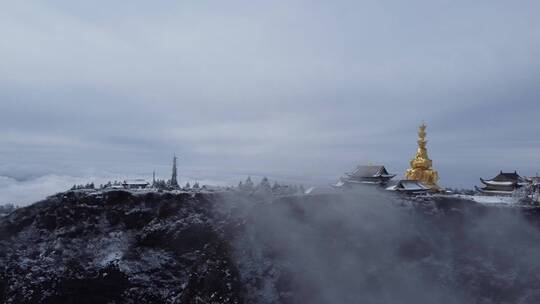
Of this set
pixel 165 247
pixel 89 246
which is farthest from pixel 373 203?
pixel 89 246

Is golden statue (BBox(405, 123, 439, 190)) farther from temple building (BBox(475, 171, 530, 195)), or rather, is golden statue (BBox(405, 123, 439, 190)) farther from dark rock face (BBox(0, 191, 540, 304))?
dark rock face (BBox(0, 191, 540, 304))

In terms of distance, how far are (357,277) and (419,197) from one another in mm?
15305

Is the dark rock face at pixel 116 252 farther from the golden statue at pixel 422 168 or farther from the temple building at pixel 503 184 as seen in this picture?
the temple building at pixel 503 184

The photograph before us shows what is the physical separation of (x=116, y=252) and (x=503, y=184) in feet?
154

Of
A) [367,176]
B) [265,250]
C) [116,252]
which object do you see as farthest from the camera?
[367,176]

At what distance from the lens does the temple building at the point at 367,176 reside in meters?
57.1

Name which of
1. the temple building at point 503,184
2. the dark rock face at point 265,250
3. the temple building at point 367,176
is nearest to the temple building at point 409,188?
the temple building at point 367,176

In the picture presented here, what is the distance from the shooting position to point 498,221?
43969 millimetres

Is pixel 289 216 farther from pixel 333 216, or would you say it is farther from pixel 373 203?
pixel 373 203

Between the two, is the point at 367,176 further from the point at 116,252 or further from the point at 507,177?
the point at 116,252

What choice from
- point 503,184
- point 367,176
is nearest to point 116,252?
point 367,176

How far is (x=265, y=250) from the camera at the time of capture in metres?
40.2

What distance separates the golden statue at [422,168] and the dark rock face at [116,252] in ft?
97.4

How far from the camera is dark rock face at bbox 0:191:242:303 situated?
1411 inches
